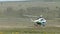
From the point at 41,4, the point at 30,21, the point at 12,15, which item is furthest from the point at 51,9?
the point at 12,15

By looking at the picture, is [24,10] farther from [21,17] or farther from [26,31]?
[26,31]

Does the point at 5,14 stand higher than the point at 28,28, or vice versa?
the point at 5,14

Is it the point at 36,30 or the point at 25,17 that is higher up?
the point at 25,17

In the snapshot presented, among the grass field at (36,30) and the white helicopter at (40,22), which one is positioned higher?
the white helicopter at (40,22)

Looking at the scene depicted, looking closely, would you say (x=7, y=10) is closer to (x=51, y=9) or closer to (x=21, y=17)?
(x=21, y=17)

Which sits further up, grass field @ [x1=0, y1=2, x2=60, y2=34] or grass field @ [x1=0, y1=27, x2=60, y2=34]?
grass field @ [x1=0, y1=2, x2=60, y2=34]

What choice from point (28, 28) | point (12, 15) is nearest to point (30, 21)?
point (28, 28)

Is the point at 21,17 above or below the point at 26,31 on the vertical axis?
above

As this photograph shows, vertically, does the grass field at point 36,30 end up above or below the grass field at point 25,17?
below

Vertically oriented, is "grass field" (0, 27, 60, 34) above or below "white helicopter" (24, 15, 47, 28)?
below
